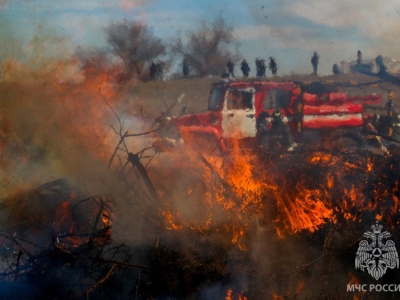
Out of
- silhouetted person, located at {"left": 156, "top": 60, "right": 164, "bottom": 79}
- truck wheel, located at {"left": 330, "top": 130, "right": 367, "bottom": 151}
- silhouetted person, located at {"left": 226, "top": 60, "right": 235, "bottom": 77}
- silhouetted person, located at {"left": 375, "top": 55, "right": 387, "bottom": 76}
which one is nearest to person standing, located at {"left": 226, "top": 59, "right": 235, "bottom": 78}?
silhouetted person, located at {"left": 226, "top": 60, "right": 235, "bottom": 77}

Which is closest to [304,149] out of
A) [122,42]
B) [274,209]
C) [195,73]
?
[274,209]

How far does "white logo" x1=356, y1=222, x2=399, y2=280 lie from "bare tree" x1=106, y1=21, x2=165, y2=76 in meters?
6.07

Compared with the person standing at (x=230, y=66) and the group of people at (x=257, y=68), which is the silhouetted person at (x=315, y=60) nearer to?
the group of people at (x=257, y=68)

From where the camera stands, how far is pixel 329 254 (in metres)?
6.65

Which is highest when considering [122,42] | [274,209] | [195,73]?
[122,42]

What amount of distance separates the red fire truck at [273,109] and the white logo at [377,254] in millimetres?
2700

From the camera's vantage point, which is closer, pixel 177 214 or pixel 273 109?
pixel 177 214

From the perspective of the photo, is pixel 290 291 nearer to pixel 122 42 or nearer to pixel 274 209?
pixel 274 209

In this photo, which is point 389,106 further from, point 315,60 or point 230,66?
point 230,66

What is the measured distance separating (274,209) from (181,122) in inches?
118

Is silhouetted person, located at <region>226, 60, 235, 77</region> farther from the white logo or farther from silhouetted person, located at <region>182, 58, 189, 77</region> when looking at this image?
the white logo

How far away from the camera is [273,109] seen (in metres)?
8.86

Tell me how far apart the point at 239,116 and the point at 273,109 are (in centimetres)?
78

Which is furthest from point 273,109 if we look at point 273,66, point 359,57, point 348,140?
point 359,57
